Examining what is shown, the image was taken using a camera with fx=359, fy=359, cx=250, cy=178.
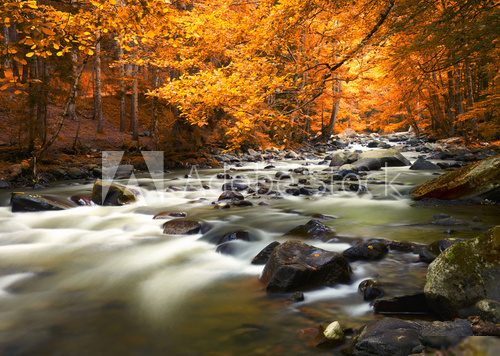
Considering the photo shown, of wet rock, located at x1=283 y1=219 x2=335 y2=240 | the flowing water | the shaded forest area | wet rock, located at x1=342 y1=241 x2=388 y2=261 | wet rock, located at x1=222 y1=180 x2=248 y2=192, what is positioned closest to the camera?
the flowing water

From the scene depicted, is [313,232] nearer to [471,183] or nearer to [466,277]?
[466,277]

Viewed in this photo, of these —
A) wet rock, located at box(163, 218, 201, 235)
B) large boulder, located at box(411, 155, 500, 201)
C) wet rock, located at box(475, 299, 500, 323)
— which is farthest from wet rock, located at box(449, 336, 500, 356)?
large boulder, located at box(411, 155, 500, 201)

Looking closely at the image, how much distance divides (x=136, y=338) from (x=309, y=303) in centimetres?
153

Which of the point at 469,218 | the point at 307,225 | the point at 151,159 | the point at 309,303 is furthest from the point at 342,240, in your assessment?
the point at 151,159

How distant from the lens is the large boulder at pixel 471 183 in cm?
655

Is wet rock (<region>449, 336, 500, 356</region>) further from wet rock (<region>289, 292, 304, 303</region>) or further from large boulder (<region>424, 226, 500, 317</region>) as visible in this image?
wet rock (<region>289, 292, 304, 303</region>)

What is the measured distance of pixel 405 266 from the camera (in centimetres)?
397

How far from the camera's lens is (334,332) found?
2.69 m

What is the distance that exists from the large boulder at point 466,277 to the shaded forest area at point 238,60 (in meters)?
3.62

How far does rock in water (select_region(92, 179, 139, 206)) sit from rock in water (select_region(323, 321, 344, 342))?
22.3 ft

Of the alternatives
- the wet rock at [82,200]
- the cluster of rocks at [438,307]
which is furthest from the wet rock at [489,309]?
the wet rock at [82,200]

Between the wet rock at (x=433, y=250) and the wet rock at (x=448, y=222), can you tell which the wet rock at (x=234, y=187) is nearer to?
the wet rock at (x=448, y=222)

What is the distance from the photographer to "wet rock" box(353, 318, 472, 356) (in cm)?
215

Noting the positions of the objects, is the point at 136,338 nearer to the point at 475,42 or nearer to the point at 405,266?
the point at 405,266
